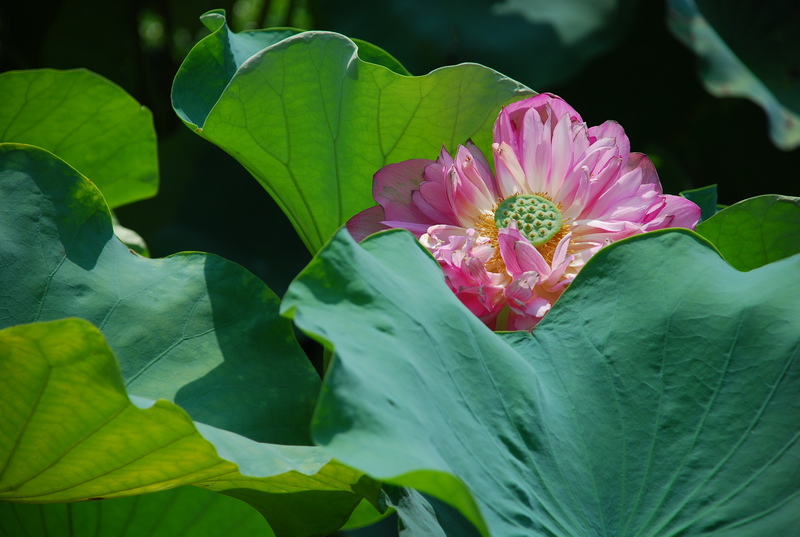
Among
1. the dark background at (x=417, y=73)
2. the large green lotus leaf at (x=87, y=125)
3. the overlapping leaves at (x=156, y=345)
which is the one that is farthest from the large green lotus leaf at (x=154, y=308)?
the dark background at (x=417, y=73)

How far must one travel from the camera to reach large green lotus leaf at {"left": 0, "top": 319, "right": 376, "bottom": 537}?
440 mm

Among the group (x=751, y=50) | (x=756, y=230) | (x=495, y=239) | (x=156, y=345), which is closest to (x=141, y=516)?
(x=156, y=345)

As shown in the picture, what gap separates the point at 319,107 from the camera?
683mm

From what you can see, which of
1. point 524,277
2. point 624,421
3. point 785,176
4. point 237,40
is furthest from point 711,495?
point 785,176

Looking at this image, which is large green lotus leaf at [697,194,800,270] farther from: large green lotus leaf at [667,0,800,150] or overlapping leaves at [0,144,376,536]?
large green lotus leaf at [667,0,800,150]

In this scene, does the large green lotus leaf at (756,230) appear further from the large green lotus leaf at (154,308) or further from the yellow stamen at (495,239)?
the large green lotus leaf at (154,308)

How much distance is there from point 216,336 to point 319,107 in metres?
0.22

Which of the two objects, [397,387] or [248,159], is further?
[248,159]

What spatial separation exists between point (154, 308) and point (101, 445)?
→ 14cm

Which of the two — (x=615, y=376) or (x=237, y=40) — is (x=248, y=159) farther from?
(x=615, y=376)

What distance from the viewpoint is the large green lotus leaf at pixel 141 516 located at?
24.5 inches

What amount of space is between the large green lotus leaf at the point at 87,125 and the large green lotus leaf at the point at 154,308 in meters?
0.29

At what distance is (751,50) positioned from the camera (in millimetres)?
1782

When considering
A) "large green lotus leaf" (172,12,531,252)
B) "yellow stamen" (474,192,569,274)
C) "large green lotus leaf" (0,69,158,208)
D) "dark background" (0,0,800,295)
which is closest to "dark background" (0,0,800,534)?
"dark background" (0,0,800,295)
